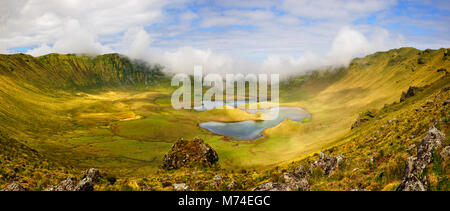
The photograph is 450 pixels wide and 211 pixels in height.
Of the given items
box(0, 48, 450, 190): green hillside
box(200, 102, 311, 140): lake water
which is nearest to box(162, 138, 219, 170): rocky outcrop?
box(0, 48, 450, 190): green hillside

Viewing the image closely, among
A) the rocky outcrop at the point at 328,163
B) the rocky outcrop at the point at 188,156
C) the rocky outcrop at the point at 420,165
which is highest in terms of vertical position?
the rocky outcrop at the point at 420,165

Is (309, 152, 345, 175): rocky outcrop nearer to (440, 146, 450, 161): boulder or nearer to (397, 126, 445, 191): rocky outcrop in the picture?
(397, 126, 445, 191): rocky outcrop

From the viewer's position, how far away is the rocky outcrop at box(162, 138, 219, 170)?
55406mm

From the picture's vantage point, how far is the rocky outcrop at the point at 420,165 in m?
13.1

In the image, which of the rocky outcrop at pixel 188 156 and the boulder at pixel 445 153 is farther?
the rocky outcrop at pixel 188 156

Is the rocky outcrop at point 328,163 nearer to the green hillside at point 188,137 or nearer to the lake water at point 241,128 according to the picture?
the green hillside at point 188,137

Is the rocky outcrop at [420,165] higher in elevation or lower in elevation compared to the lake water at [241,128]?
higher

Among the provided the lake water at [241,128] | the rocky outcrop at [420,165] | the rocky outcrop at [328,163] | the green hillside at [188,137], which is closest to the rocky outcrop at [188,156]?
the green hillside at [188,137]

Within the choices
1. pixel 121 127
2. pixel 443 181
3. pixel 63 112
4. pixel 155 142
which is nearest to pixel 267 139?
pixel 155 142

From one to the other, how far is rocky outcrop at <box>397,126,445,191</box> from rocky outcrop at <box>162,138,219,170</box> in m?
44.4

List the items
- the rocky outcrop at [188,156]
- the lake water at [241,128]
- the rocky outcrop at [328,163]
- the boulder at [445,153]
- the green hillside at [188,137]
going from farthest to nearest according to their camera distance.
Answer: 1. the lake water at [241,128]
2. the rocky outcrop at [188,156]
3. the rocky outcrop at [328,163]
4. the green hillside at [188,137]
5. the boulder at [445,153]

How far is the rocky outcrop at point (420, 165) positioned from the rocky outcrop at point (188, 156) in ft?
146

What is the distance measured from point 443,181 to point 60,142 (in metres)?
129

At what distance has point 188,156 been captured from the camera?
56469 mm
